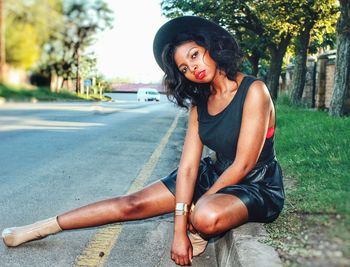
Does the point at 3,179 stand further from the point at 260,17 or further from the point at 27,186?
the point at 260,17

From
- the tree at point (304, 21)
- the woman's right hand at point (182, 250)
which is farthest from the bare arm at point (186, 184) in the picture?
the tree at point (304, 21)

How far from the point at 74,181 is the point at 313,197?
2.86m

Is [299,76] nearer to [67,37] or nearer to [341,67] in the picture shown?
[341,67]

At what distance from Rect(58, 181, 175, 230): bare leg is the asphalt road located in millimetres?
201

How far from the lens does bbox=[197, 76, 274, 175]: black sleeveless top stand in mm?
3047

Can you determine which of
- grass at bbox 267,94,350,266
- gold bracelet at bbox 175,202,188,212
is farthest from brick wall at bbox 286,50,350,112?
gold bracelet at bbox 175,202,188,212

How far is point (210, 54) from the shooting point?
3062 millimetres

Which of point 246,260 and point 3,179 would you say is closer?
point 246,260

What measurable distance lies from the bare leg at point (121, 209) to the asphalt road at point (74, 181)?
0.20 m

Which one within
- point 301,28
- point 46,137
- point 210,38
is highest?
point 301,28

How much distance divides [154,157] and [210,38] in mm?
4346

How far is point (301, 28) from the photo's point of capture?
1916 centimetres

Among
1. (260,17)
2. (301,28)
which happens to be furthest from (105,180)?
(260,17)

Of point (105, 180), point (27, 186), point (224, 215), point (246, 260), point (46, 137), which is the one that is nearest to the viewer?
point (246, 260)
